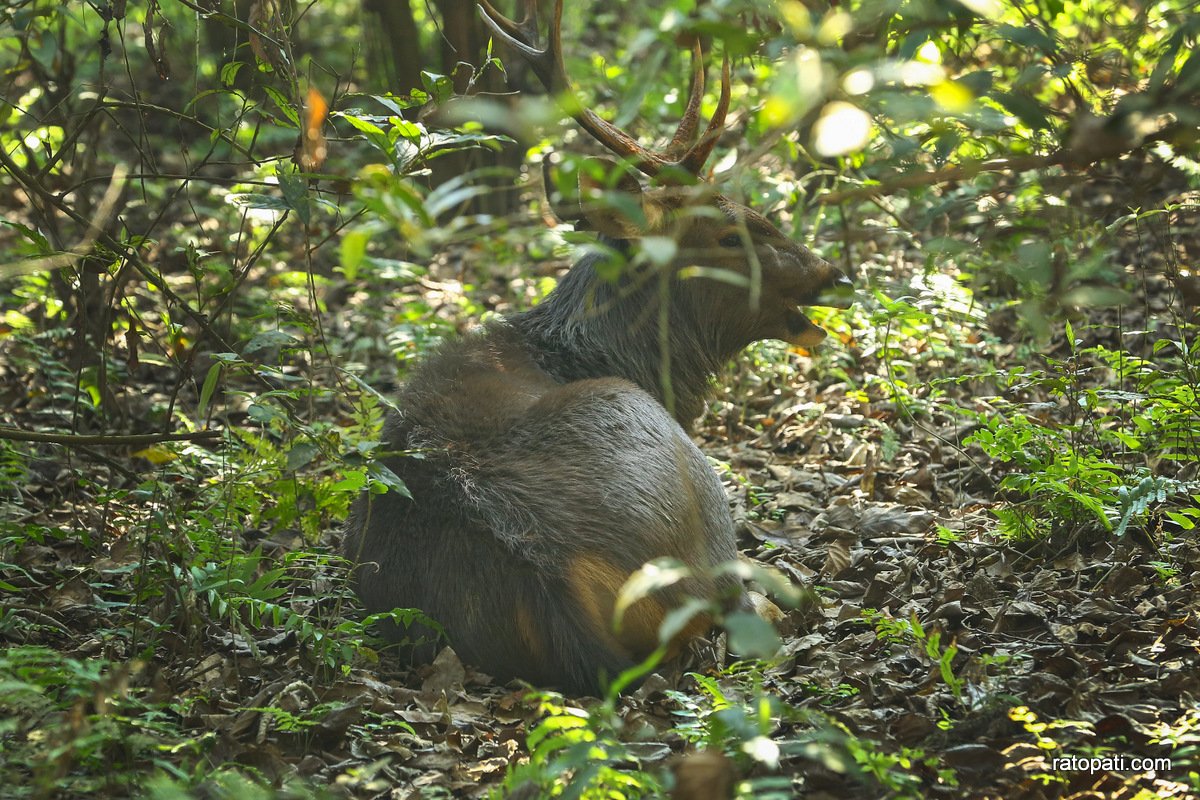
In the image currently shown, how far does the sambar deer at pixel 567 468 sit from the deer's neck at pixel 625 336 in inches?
0.5

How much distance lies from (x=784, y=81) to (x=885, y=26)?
1.99 m

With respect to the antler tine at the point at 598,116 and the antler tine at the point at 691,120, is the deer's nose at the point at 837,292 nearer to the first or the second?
the antler tine at the point at 598,116

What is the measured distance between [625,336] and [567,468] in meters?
1.69

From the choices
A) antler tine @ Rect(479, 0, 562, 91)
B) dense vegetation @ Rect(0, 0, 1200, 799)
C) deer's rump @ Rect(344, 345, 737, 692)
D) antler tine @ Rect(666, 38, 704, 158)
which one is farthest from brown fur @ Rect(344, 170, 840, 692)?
antler tine @ Rect(479, 0, 562, 91)

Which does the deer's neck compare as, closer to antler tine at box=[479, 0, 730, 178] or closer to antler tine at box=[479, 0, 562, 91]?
antler tine at box=[479, 0, 730, 178]

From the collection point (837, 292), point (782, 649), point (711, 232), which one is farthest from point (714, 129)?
point (782, 649)

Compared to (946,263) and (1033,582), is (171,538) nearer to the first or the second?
(1033,582)

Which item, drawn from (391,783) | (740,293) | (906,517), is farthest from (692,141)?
(391,783)

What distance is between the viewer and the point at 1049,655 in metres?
4.26

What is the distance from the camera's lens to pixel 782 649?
468 cm

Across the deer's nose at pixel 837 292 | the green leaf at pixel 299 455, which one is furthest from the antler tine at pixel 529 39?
the green leaf at pixel 299 455

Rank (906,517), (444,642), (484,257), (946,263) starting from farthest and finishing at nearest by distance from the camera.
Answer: (484,257) < (946,263) < (906,517) < (444,642)

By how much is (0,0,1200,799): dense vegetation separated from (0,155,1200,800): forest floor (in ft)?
0.07

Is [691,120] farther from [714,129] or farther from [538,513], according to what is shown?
[538,513]
